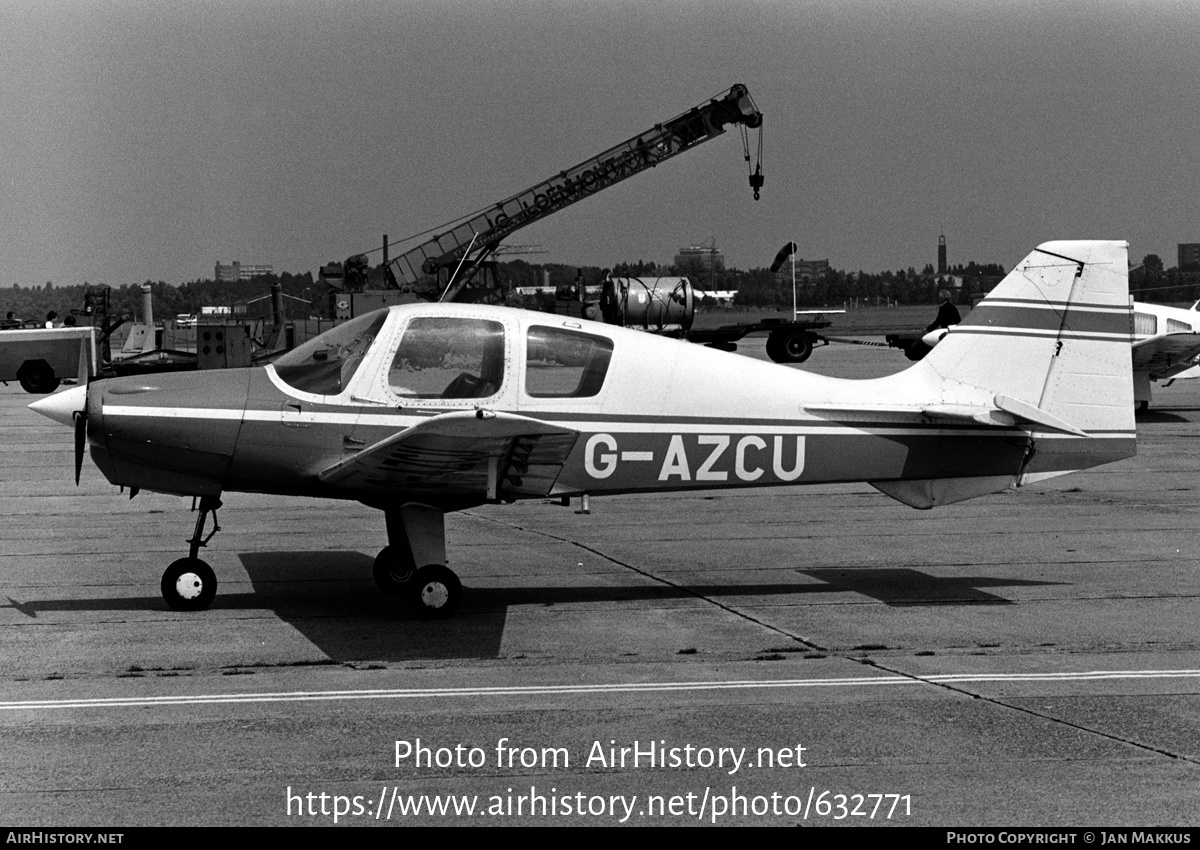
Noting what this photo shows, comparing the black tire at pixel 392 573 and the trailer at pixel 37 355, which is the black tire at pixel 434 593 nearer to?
the black tire at pixel 392 573

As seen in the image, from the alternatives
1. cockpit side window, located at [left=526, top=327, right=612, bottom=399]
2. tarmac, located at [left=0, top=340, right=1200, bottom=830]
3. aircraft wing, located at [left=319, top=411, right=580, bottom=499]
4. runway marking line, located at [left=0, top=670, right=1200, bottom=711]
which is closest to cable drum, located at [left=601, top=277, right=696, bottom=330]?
tarmac, located at [left=0, top=340, right=1200, bottom=830]

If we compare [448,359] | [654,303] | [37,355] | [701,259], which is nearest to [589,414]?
[448,359]

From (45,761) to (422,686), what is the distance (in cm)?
190

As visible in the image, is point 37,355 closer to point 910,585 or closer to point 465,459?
point 465,459

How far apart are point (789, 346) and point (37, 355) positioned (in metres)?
18.6

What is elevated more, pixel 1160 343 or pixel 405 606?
pixel 1160 343

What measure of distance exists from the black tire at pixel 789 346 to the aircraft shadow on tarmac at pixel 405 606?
88.1ft

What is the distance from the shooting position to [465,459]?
807 cm

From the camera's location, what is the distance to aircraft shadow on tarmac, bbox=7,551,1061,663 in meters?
7.96

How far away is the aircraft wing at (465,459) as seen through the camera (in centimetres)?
766

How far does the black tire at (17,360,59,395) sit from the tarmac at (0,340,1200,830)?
61.9 feet

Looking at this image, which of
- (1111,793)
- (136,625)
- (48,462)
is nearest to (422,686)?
(136,625)

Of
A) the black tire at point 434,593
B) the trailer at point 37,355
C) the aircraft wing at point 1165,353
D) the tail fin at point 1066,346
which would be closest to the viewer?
the black tire at point 434,593

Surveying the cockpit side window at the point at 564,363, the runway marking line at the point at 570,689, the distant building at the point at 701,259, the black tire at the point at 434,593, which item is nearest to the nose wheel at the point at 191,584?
the black tire at the point at 434,593
